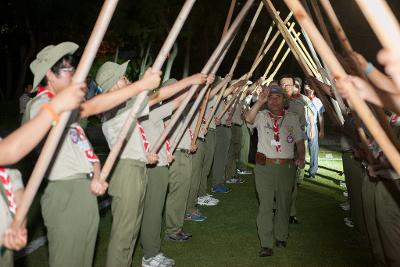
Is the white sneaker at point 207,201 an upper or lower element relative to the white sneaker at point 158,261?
upper

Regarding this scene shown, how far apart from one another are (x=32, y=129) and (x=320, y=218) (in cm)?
637

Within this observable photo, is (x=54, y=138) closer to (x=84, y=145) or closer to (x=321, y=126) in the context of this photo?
(x=84, y=145)

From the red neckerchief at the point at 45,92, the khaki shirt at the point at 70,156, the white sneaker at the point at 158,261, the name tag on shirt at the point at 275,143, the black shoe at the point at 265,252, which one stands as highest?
the red neckerchief at the point at 45,92

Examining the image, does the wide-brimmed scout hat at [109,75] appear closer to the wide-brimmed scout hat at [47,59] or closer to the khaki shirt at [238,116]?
the wide-brimmed scout hat at [47,59]

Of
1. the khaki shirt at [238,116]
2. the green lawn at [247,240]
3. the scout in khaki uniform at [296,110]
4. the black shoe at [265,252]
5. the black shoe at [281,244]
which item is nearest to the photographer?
the green lawn at [247,240]

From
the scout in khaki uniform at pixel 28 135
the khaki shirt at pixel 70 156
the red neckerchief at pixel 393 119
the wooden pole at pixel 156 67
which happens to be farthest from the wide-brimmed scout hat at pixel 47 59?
the red neckerchief at pixel 393 119

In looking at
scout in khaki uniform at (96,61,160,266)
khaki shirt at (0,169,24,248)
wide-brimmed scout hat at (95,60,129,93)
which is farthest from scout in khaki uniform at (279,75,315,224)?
khaki shirt at (0,169,24,248)

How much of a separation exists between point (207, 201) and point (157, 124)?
3.56 metres

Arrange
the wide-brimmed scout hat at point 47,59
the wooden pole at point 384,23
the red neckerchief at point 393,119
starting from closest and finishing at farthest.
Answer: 1. the wooden pole at point 384,23
2. the wide-brimmed scout hat at point 47,59
3. the red neckerchief at point 393,119

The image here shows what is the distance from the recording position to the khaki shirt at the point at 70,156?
12.0 feet

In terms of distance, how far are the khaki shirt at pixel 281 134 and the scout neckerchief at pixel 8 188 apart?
378 centimetres

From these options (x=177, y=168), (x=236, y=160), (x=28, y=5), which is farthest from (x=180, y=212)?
(x=28, y=5)

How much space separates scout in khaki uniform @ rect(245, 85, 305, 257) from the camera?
613 cm

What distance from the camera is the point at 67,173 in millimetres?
3672
